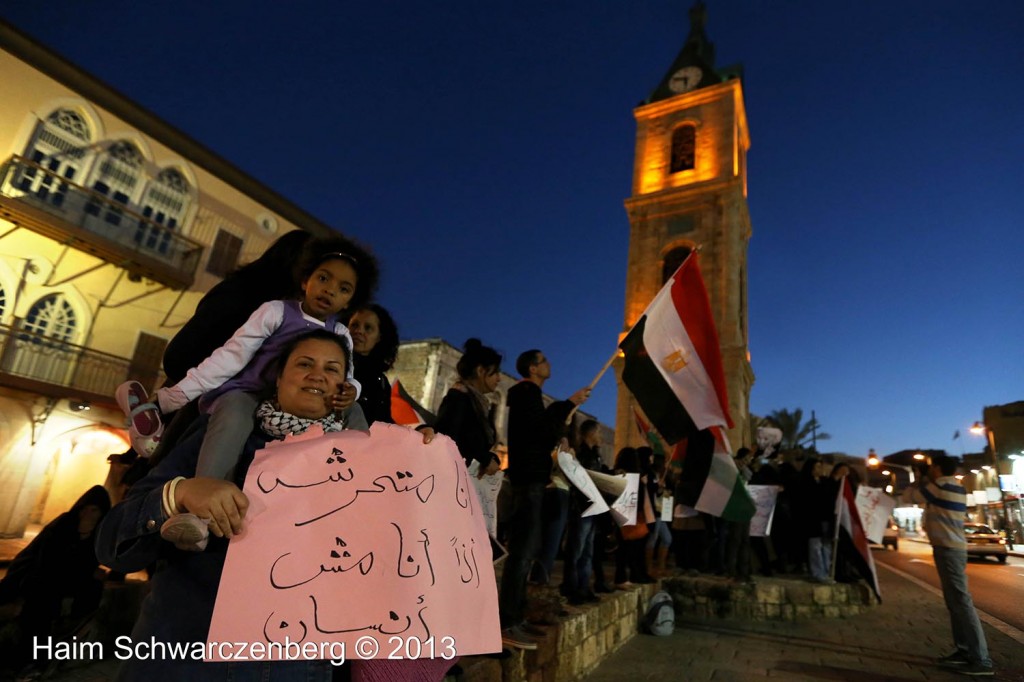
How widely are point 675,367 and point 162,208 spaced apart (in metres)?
14.1

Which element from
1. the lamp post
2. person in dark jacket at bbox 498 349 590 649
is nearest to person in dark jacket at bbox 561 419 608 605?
person in dark jacket at bbox 498 349 590 649

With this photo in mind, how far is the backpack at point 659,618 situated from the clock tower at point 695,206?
44.0 ft

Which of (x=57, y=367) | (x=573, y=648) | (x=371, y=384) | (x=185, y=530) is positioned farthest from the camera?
(x=57, y=367)

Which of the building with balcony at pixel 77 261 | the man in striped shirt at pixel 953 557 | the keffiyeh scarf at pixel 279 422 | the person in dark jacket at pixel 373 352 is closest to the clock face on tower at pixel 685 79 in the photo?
the building with balcony at pixel 77 261

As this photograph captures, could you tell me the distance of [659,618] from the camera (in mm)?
6539

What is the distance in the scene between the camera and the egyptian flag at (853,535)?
8.44m

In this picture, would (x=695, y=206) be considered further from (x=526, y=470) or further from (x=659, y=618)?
(x=526, y=470)

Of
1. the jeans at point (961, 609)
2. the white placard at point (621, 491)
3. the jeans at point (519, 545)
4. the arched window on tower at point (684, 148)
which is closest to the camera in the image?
the jeans at point (519, 545)

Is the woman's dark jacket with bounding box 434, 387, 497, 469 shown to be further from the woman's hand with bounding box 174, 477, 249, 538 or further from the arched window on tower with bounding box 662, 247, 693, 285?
the arched window on tower with bounding box 662, 247, 693, 285

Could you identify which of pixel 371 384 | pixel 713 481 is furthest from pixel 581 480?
pixel 713 481

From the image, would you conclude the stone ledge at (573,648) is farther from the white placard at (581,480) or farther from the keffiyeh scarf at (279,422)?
the keffiyeh scarf at (279,422)

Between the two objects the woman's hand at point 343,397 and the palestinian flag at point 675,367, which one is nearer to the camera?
the woman's hand at point 343,397

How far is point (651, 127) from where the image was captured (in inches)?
1043

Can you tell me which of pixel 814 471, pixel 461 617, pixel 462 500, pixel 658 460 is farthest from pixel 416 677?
pixel 814 471
